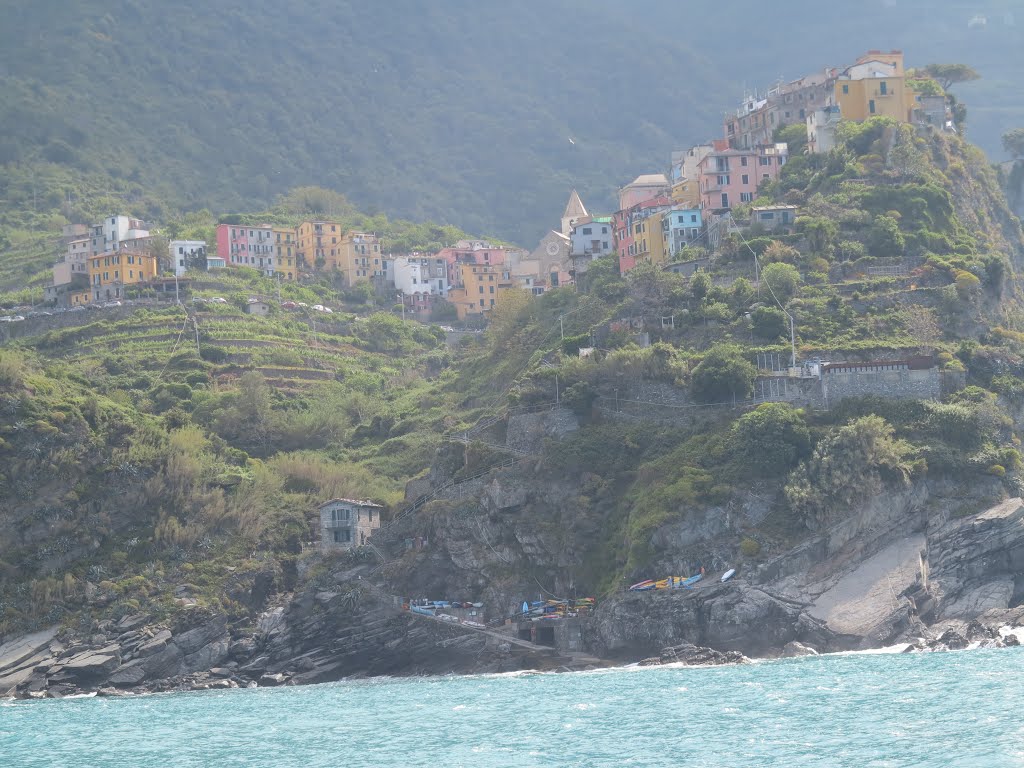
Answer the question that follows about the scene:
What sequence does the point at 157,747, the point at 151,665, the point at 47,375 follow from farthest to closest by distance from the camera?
the point at 47,375, the point at 151,665, the point at 157,747

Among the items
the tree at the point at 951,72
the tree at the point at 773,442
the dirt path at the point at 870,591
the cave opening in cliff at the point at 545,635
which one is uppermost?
the tree at the point at 951,72

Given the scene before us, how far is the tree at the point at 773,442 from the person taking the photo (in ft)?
256

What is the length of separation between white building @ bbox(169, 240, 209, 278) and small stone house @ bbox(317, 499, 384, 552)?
1472 inches

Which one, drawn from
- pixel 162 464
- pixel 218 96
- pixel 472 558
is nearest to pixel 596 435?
pixel 472 558

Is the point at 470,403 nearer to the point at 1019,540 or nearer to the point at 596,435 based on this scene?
the point at 596,435

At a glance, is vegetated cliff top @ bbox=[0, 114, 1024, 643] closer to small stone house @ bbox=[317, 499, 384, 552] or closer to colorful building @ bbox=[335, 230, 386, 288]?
small stone house @ bbox=[317, 499, 384, 552]

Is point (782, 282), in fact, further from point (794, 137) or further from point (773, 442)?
point (794, 137)

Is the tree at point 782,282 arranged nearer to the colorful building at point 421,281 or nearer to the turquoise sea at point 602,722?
the turquoise sea at point 602,722

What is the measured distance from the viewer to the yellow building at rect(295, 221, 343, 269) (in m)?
134

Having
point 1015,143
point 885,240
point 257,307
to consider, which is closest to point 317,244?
point 257,307

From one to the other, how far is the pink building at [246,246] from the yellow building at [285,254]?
513 mm

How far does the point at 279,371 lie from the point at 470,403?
1567 cm

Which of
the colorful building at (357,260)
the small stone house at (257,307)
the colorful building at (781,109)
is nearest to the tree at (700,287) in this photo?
the colorful building at (781,109)

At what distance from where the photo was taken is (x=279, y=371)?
110 meters
